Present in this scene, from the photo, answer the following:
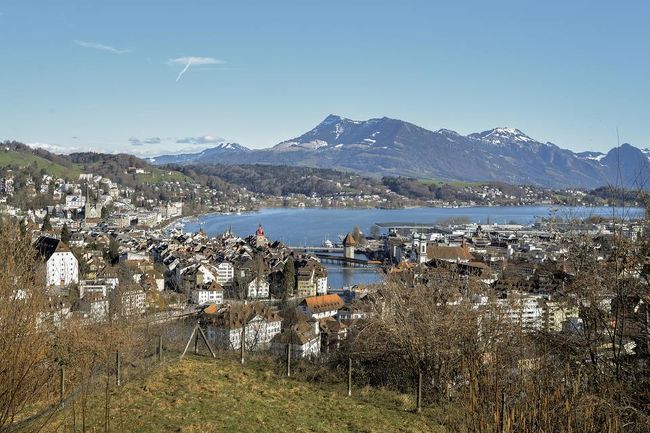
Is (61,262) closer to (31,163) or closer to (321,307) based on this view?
(321,307)

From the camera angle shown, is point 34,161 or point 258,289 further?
point 34,161

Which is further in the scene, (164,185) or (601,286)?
(164,185)

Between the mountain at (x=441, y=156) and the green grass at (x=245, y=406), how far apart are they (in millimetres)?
135952

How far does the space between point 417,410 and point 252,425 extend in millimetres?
932

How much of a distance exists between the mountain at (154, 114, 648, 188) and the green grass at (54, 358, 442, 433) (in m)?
136

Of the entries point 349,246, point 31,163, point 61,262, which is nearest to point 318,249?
point 349,246

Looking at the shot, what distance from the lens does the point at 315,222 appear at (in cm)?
4922

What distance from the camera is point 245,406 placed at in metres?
3.03

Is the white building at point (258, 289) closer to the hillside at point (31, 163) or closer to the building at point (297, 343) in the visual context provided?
the building at point (297, 343)

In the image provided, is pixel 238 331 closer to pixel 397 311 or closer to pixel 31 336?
pixel 397 311

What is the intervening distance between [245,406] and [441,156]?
542ft

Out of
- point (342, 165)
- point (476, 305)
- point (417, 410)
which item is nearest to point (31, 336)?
point (417, 410)

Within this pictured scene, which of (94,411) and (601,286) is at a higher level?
(601,286)

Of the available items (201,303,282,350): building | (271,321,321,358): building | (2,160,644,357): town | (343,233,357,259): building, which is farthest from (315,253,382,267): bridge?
(271,321,321,358): building
